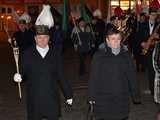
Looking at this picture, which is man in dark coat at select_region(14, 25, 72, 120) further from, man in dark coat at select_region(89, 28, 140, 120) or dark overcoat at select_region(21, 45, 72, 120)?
man in dark coat at select_region(89, 28, 140, 120)

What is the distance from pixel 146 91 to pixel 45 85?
7.28 meters

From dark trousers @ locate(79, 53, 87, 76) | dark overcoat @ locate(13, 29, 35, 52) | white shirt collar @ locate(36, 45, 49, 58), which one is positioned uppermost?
white shirt collar @ locate(36, 45, 49, 58)

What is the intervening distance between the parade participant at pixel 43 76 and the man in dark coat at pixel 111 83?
0.50 metres

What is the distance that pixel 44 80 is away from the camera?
784 cm

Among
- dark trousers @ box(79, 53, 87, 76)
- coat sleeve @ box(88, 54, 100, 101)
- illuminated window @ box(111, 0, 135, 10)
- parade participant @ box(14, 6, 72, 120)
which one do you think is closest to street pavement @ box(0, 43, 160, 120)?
dark trousers @ box(79, 53, 87, 76)

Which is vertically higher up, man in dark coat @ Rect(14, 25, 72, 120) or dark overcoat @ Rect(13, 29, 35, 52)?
man in dark coat @ Rect(14, 25, 72, 120)

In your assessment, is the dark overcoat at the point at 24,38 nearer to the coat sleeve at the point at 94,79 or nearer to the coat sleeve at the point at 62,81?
the coat sleeve at the point at 62,81

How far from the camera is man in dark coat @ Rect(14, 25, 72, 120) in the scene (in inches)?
309

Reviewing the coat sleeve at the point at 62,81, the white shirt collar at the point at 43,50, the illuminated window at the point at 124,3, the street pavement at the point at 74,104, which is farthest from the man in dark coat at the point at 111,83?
the illuminated window at the point at 124,3

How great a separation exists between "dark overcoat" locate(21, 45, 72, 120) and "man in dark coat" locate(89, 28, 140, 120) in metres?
0.51

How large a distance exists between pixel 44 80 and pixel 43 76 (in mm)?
53

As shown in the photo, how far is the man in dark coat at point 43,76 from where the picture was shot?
25.7 ft

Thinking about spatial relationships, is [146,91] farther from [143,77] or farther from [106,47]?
[106,47]

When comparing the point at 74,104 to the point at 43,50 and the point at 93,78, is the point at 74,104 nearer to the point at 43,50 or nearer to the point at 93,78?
the point at 43,50
